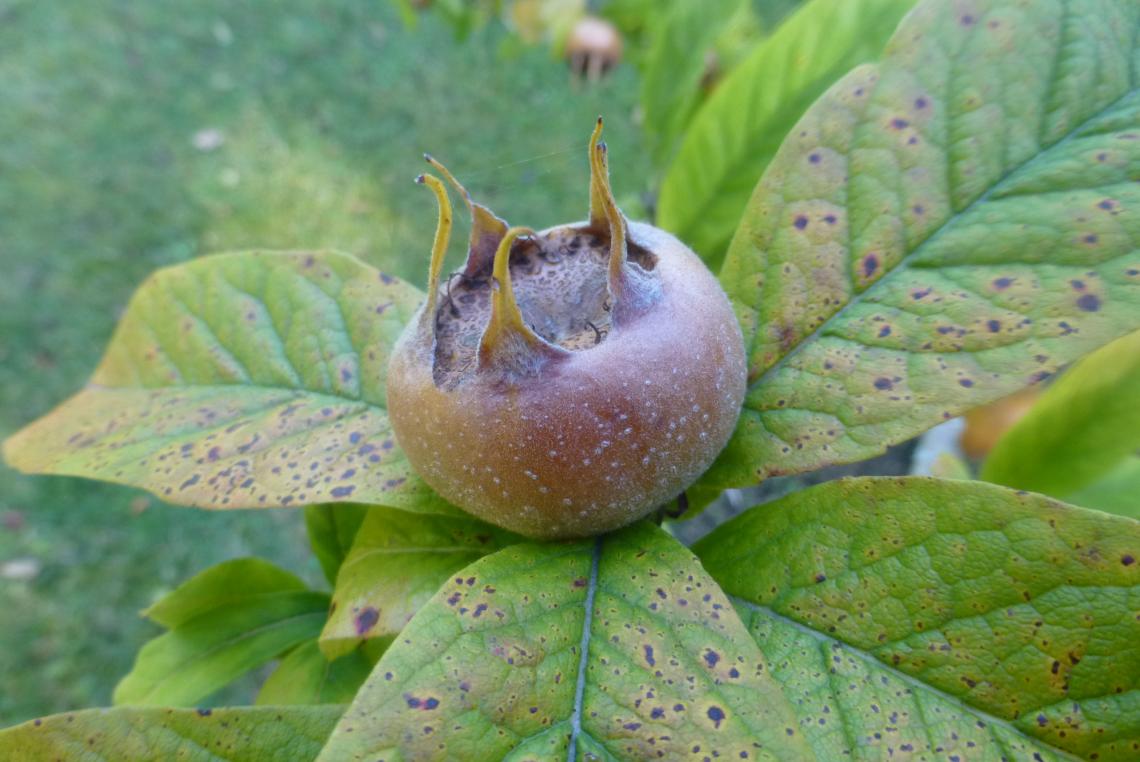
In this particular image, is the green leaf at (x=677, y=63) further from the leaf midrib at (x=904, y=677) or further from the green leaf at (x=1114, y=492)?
the leaf midrib at (x=904, y=677)

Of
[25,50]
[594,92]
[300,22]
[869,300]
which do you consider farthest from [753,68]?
[25,50]

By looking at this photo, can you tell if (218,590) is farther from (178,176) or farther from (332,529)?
(178,176)

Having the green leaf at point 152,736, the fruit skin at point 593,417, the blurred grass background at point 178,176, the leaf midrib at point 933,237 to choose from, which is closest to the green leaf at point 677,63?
the leaf midrib at point 933,237

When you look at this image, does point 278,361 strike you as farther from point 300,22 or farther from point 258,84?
point 300,22

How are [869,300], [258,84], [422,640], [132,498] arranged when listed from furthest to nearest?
[258,84] < [132,498] < [869,300] < [422,640]

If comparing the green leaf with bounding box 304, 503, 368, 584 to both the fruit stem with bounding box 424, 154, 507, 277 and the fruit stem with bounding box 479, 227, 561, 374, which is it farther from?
the fruit stem with bounding box 479, 227, 561, 374
